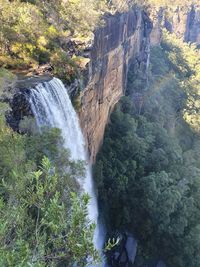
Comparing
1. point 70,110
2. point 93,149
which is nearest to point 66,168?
point 70,110

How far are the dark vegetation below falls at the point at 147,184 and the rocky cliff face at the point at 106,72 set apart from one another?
1.30 meters

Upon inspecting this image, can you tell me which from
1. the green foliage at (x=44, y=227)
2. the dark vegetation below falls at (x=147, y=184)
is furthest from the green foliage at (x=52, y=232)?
the dark vegetation below falls at (x=147, y=184)

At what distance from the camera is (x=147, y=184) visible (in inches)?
810

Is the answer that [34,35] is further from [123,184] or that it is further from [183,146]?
[183,146]

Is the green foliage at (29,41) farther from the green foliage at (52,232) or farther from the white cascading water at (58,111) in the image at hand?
the green foliage at (52,232)

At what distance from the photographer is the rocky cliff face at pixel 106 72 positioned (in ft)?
59.2

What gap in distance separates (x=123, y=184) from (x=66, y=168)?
345 inches

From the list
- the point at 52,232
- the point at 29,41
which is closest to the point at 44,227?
the point at 52,232

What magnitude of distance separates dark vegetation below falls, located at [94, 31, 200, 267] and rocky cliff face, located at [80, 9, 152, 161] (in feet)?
4.27

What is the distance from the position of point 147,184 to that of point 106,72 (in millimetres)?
6798

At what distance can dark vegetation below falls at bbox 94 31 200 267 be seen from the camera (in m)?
19.7

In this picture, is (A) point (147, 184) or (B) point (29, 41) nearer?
(B) point (29, 41)

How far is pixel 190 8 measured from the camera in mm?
65688

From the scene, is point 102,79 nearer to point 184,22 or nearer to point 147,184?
point 147,184
